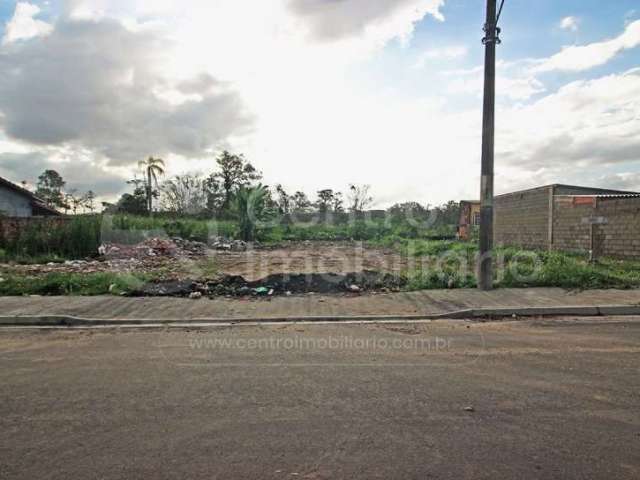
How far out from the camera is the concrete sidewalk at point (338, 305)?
7047 mm

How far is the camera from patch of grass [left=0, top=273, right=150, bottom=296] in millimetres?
8758

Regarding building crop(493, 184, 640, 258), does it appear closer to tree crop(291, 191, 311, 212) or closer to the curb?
the curb

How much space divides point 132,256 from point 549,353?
48.8ft

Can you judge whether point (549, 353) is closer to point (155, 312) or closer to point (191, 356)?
point (191, 356)

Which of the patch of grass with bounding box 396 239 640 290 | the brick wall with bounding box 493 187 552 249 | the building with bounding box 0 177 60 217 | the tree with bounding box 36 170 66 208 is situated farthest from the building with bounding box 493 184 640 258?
the tree with bounding box 36 170 66 208

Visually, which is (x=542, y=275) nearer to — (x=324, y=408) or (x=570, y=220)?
(x=570, y=220)

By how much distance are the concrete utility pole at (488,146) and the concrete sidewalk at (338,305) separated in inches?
29.1

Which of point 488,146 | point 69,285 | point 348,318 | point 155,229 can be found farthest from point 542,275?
point 155,229

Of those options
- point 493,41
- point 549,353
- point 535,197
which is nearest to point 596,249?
point 535,197

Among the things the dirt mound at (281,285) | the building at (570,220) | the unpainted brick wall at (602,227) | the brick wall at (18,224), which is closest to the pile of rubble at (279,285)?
the dirt mound at (281,285)

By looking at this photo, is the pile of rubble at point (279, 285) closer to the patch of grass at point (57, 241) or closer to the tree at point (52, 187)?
the patch of grass at point (57, 241)

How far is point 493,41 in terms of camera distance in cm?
840

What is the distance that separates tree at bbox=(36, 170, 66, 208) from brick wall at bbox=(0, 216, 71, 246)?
34616 millimetres

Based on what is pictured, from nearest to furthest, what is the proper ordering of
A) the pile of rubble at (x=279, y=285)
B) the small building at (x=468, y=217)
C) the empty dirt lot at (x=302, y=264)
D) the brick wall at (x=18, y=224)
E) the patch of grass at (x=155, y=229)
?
1. the pile of rubble at (x=279, y=285)
2. the empty dirt lot at (x=302, y=264)
3. the brick wall at (x=18, y=224)
4. the patch of grass at (x=155, y=229)
5. the small building at (x=468, y=217)
